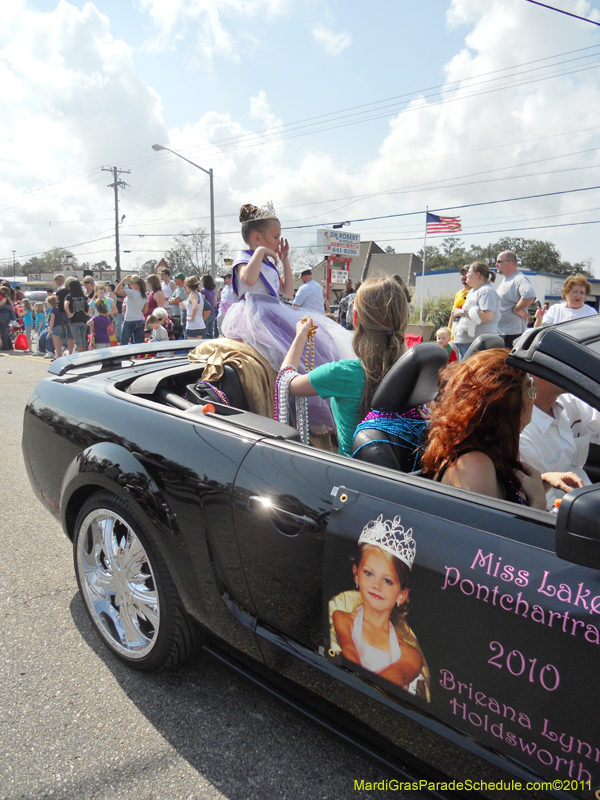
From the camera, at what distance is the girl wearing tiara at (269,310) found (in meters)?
3.02

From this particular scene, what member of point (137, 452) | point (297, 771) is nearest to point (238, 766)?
point (297, 771)

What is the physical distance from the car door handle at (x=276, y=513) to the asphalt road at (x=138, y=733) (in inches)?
21.9

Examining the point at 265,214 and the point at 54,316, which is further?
the point at 54,316

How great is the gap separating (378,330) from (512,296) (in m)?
4.56

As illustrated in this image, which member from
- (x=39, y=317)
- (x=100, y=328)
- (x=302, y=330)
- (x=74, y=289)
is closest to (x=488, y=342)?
(x=302, y=330)

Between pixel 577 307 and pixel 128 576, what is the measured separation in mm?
4743

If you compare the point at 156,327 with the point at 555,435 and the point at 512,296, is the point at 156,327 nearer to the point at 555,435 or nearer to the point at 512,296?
the point at 512,296

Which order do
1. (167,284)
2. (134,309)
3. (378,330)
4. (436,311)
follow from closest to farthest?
(378,330) < (134,309) < (167,284) < (436,311)

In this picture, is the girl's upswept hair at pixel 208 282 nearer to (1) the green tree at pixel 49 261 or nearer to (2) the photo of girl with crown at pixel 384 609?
(2) the photo of girl with crown at pixel 384 609

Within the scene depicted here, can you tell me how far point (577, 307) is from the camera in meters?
5.20

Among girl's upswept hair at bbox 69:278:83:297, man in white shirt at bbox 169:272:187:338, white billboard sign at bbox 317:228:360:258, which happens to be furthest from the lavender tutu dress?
white billboard sign at bbox 317:228:360:258

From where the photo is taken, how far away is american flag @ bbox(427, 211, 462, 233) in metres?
19.6

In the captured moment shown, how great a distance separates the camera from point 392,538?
1291 millimetres

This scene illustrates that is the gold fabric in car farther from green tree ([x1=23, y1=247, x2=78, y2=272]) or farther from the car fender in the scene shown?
green tree ([x1=23, y1=247, x2=78, y2=272])
